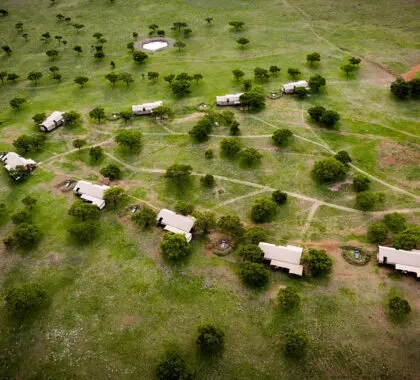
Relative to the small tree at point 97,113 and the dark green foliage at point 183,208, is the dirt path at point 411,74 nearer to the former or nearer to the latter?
the dark green foliage at point 183,208

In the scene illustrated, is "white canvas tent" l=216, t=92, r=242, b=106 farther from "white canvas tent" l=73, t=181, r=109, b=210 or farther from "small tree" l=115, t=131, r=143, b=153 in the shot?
"white canvas tent" l=73, t=181, r=109, b=210

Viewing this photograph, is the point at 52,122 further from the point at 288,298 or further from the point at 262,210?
the point at 288,298

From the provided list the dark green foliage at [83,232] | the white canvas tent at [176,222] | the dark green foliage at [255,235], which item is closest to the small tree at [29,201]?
the dark green foliage at [83,232]

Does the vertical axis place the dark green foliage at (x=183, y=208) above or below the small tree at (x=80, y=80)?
below

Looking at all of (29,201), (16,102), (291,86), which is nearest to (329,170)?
(291,86)

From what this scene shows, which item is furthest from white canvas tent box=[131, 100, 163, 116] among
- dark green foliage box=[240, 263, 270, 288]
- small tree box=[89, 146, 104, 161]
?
dark green foliage box=[240, 263, 270, 288]

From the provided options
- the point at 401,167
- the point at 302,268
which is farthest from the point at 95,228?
the point at 401,167
